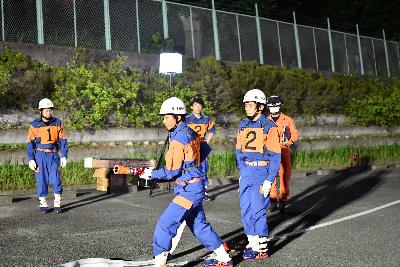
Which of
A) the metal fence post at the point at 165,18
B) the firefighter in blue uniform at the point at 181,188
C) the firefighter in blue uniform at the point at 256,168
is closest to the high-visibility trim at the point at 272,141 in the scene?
the firefighter in blue uniform at the point at 256,168

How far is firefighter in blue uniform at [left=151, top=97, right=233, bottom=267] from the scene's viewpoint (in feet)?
19.4

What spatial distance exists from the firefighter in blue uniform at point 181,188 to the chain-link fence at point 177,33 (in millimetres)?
11545

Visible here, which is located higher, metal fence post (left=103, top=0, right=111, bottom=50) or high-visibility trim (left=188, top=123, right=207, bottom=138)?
metal fence post (left=103, top=0, right=111, bottom=50)

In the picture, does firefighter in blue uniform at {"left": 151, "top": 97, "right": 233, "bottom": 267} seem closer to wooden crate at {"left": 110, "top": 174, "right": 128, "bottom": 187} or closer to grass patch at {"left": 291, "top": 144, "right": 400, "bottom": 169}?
wooden crate at {"left": 110, "top": 174, "right": 128, "bottom": 187}

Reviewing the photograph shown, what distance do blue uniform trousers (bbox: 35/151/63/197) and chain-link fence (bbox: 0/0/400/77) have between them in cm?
719

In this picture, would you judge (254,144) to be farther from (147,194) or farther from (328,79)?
(328,79)

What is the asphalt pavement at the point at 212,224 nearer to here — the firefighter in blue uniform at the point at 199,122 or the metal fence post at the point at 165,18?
the firefighter in blue uniform at the point at 199,122

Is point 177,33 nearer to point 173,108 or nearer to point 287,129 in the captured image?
point 287,129

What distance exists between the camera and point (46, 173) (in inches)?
397

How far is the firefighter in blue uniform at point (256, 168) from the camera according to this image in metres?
6.91

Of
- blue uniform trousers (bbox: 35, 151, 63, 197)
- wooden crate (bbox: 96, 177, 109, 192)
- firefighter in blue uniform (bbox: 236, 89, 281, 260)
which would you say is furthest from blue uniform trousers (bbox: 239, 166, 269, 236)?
wooden crate (bbox: 96, 177, 109, 192)

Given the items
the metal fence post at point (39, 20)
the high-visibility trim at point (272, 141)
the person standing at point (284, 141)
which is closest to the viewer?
the high-visibility trim at point (272, 141)

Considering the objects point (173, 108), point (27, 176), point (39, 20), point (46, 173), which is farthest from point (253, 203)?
point (39, 20)

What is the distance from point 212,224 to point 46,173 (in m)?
3.37
